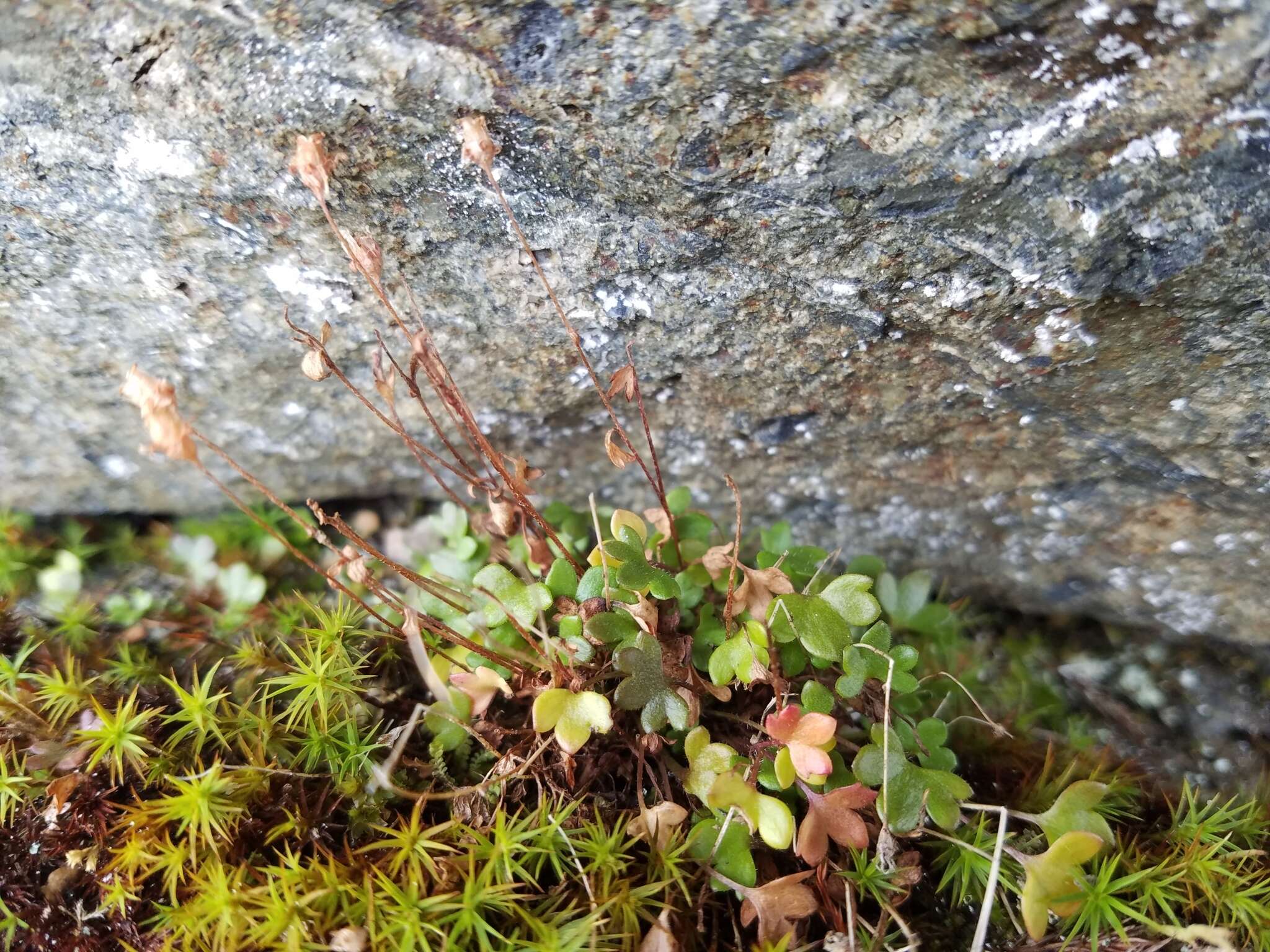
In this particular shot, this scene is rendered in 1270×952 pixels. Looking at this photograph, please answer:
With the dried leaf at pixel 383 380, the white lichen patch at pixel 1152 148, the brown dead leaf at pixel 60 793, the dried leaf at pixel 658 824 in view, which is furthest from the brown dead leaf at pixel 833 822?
the brown dead leaf at pixel 60 793

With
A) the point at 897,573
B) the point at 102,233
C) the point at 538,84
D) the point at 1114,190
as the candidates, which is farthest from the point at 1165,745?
the point at 102,233

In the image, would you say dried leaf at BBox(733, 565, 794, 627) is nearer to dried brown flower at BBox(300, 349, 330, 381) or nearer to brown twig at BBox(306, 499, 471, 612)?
brown twig at BBox(306, 499, 471, 612)

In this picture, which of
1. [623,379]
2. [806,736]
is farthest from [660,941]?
[623,379]

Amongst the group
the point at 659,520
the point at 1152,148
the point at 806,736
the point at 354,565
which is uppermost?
the point at 1152,148

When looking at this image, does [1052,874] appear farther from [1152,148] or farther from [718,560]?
[1152,148]

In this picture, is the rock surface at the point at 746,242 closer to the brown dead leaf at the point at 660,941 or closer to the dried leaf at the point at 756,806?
the dried leaf at the point at 756,806

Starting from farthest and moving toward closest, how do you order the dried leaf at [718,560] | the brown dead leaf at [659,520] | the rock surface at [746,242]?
the brown dead leaf at [659,520] → the dried leaf at [718,560] → the rock surface at [746,242]
